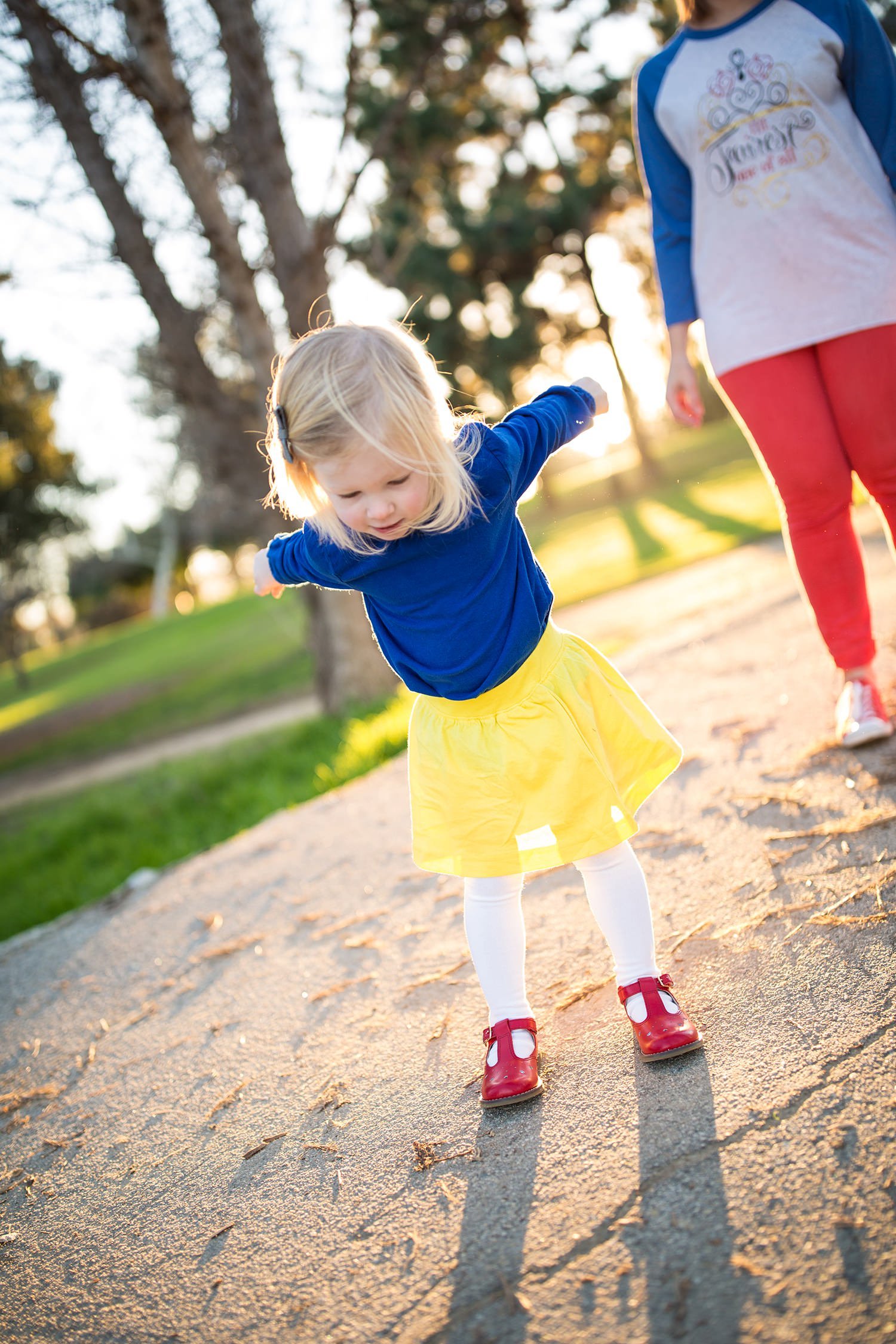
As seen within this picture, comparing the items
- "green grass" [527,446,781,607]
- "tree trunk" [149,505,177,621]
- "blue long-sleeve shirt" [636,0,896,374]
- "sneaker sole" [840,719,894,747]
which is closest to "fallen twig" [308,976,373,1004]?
"sneaker sole" [840,719,894,747]

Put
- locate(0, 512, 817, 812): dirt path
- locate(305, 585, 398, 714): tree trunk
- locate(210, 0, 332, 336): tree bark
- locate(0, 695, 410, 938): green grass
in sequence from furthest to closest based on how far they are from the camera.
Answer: locate(305, 585, 398, 714): tree trunk < locate(0, 512, 817, 812): dirt path < locate(210, 0, 332, 336): tree bark < locate(0, 695, 410, 938): green grass

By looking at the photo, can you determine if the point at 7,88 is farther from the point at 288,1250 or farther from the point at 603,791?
the point at 288,1250

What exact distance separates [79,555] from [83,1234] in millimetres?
49118

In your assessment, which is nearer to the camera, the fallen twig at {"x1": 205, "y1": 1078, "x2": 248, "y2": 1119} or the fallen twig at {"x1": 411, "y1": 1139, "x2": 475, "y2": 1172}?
the fallen twig at {"x1": 411, "y1": 1139, "x2": 475, "y2": 1172}

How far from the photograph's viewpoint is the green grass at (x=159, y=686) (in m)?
13.3

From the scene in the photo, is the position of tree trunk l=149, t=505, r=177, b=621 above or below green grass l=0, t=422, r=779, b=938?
above

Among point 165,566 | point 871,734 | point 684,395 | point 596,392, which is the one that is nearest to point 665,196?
point 684,395

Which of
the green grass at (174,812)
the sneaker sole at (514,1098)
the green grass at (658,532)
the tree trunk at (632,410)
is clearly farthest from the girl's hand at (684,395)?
the tree trunk at (632,410)

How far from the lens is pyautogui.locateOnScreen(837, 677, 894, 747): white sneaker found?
2768mm

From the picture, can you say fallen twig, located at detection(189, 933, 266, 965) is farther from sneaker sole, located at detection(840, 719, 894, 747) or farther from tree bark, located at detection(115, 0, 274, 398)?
tree bark, located at detection(115, 0, 274, 398)

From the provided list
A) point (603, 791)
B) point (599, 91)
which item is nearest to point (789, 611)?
point (603, 791)

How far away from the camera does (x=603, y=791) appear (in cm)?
195

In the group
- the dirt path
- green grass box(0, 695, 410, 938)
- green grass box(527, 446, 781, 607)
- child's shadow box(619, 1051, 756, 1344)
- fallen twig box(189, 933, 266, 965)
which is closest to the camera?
child's shadow box(619, 1051, 756, 1344)

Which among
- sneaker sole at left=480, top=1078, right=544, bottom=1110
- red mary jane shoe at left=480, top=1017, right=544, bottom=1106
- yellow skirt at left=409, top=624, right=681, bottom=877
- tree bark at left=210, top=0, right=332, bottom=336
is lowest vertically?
sneaker sole at left=480, top=1078, right=544, bottom=1110
